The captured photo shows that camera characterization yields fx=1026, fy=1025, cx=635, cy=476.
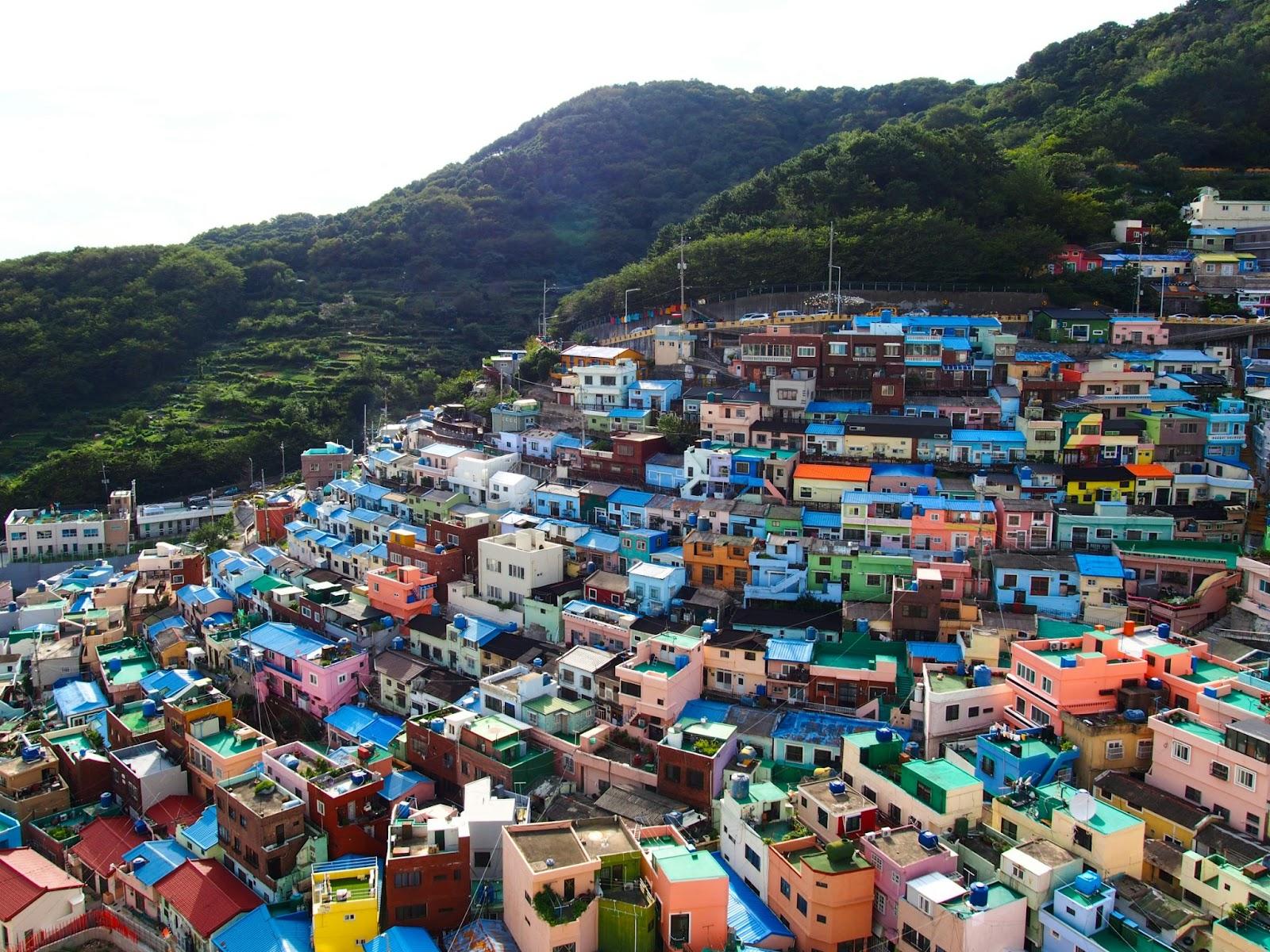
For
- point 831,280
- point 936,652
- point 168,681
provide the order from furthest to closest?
point 831,280 → point 168,681 → point 936,652

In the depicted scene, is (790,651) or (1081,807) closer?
(1081,807)

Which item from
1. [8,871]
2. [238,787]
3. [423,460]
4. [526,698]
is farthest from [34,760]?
[423,460]

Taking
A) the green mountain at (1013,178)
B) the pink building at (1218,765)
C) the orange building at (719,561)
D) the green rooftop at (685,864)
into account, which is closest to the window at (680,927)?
the green rooftop at (685,864)

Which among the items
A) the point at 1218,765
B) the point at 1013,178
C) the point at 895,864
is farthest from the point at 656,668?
the point at 1013,178

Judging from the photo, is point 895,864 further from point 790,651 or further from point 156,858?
point 156,858

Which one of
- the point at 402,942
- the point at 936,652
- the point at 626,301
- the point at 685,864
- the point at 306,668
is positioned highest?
the point at 626,301

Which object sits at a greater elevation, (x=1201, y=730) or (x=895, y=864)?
(x=1201, y=730)
